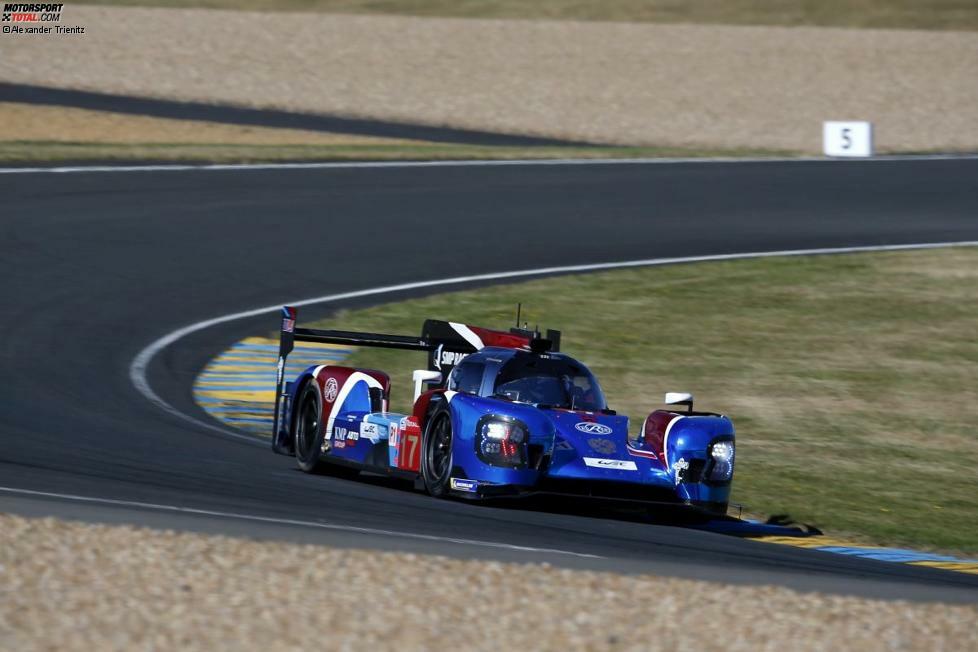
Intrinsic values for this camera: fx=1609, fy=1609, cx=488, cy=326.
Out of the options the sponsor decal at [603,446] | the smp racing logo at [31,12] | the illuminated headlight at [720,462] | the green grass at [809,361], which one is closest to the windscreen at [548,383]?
the sponsor decal at [603,446]

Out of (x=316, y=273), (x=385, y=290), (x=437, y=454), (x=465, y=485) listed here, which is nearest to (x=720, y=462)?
(x=465, y=485)

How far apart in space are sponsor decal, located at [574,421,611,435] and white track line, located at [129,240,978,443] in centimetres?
418

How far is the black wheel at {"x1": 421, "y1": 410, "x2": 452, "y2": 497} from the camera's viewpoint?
12.0 metres

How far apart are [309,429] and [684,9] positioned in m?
45.1

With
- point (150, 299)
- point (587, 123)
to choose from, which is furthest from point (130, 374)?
point (587, 123)

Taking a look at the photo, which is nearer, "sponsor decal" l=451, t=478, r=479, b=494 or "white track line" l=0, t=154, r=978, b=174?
"sponsor decal" l=451, t=478, r=479, b=494

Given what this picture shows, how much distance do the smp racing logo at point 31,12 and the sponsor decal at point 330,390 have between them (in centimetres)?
3635

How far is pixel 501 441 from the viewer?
11508 millimetres

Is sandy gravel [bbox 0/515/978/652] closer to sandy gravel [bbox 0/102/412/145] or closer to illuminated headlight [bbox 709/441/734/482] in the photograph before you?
illuminated headlight [bbox 709/441/734/482]

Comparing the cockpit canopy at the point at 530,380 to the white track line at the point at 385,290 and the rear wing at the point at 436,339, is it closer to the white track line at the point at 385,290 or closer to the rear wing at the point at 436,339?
the rear wing at the point at 436,339

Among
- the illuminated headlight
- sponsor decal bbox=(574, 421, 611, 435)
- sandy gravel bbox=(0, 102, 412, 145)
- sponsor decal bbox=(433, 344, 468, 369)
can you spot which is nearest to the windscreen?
sponsor decal bbox=(574, 421, 611, 435)

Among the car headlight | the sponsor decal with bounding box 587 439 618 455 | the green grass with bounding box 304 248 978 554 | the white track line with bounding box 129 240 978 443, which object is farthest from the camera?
the white track line with bounding box 129 240 978 443

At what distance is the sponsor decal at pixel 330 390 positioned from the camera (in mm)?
13508

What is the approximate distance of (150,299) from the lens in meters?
20.9
